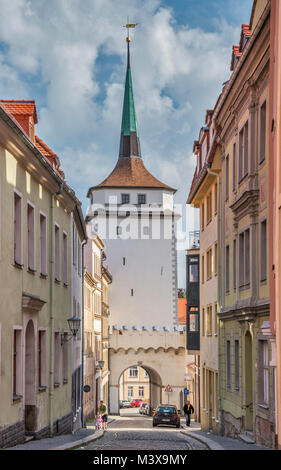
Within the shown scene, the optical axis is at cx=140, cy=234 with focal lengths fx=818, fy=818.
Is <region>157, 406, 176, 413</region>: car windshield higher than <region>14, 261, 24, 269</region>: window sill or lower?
lower

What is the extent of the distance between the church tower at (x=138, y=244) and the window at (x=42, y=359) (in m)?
45.3

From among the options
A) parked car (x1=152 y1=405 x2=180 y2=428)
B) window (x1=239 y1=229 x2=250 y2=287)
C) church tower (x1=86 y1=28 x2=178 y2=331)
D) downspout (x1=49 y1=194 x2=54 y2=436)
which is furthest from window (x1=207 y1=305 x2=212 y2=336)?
church tower (x1=86 y1=28 x2=178 y2=331)

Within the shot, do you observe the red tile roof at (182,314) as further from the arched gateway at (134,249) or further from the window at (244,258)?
the window at (244,258)

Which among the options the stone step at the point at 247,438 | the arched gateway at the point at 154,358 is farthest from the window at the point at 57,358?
the arched gateway at the point at 154,358

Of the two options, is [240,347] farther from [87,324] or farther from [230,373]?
[87,324]

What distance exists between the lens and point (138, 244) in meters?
Answer: 72.5

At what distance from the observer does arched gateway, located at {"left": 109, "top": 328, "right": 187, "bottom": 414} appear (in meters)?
59.2

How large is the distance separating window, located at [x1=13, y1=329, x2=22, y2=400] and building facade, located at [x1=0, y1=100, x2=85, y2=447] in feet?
0.07

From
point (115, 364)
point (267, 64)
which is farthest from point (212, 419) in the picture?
point (115, 364)

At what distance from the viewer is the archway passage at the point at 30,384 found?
20.7 metres

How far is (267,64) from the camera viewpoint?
19406 mm

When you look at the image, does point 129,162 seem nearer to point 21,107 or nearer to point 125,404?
point 125,404

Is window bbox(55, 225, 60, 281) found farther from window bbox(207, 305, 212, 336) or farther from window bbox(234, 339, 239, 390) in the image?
window bbox(207, 305, 212, 336)
